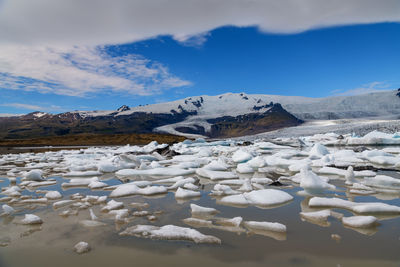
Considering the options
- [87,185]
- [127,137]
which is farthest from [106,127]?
[87,185]

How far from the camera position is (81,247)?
2.53m

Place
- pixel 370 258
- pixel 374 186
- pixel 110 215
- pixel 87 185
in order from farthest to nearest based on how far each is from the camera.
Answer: pixel 87 185, pixel 374 186, pixel 110 215, pixel 370 258

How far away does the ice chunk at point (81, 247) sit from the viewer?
2.48 metres

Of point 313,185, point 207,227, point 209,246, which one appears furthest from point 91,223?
point 313,185

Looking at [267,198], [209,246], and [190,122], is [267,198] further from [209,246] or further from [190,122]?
[190,122]

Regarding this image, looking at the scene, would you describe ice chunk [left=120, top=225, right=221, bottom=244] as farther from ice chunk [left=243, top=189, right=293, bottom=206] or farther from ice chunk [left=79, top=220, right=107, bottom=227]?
ice chunk [left=243, top=189, right=293, bottom=206]

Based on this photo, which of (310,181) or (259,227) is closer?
(259,227)

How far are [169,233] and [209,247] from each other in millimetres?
513

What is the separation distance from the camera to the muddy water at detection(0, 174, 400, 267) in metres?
2.24

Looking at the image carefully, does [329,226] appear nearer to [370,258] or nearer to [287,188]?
[370,258]

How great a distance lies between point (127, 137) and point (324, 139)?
39382mm

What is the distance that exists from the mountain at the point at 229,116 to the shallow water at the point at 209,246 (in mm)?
95461

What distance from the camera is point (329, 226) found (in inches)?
118

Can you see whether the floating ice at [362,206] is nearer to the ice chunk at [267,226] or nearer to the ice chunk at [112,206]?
the ice chunk at [267,226]
